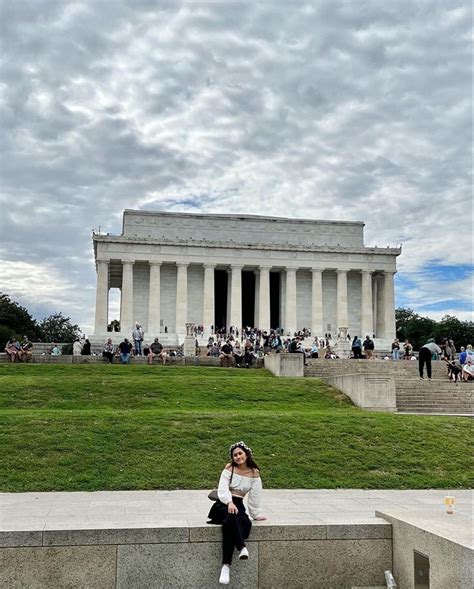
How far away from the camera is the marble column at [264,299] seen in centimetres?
6763

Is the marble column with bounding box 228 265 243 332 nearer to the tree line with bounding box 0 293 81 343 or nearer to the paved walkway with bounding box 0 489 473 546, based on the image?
the tree line with bounding box 0 293 81 343

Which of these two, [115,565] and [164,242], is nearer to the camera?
[115,565]

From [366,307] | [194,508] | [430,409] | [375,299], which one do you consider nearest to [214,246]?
[366,307]

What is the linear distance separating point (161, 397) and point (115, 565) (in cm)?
1396

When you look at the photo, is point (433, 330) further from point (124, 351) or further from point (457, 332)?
point (124, 351)

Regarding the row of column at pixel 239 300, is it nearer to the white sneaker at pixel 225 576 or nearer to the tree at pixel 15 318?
the tree at pixel 15 318

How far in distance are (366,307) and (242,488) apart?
62446 mm

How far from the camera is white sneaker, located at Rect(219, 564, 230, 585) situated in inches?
305

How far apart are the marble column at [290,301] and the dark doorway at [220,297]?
9444 mm

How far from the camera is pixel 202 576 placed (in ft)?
26.3

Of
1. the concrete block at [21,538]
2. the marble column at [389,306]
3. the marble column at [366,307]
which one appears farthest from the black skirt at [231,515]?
the marble column at [389,306]

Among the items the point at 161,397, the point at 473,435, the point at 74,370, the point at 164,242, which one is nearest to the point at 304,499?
the point at 473,435

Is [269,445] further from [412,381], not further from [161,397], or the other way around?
[412,381]

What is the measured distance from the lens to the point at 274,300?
74.3 meters
